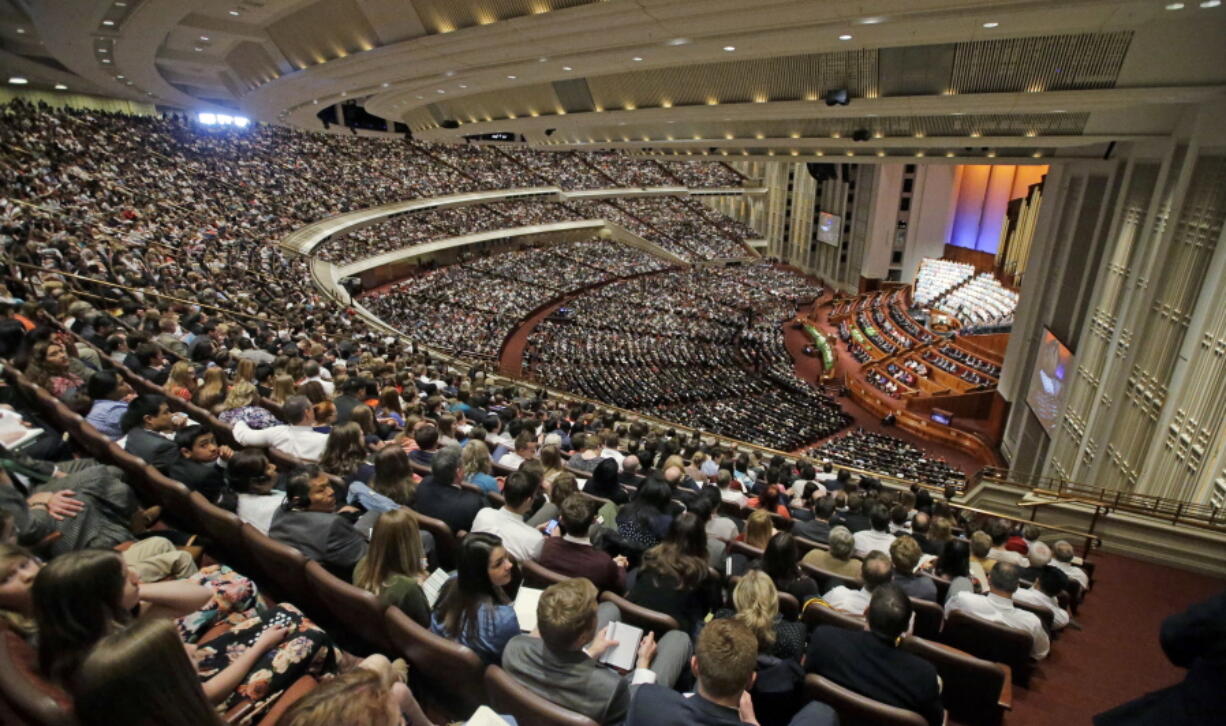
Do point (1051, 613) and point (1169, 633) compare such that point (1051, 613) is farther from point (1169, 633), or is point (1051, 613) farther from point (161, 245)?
point (161, 245)

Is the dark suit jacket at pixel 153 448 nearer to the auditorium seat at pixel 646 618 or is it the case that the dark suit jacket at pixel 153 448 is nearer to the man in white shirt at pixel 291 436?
the man in white shirt at pixel 291 436

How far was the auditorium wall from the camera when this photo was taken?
803 cm

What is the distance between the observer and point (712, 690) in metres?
2.21

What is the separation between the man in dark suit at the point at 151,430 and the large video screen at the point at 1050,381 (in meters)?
14.9

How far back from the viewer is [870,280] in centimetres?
3531

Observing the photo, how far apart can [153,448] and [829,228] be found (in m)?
41.0

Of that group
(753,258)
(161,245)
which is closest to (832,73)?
(161,245)

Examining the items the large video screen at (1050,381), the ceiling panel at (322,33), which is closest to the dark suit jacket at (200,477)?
the ceiling panel at (322,33)

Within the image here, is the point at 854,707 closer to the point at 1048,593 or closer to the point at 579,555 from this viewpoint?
the point at 579,555

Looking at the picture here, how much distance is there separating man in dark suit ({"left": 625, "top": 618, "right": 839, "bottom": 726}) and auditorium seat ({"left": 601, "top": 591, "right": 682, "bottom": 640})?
779mm

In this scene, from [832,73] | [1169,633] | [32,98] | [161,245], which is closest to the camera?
[1169,633]

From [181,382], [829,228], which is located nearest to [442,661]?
[181,382]

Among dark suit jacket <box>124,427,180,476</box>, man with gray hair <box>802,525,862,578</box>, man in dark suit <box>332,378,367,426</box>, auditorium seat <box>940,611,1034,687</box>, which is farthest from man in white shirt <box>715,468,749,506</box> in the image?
dark suit jacket <box>124,427,180,476</box>

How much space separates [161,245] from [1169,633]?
62.6 feet
